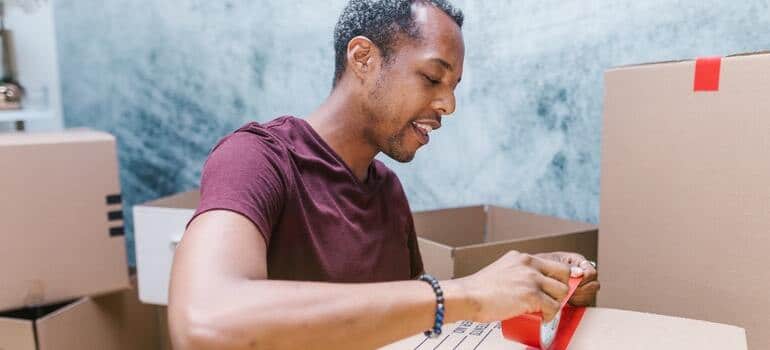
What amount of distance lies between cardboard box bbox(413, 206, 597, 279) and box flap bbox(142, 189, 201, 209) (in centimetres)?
72

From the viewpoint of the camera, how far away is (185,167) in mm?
2191

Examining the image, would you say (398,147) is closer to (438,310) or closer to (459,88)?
(438,310)

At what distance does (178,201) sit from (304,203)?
37.8 inches

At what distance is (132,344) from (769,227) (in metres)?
1.71

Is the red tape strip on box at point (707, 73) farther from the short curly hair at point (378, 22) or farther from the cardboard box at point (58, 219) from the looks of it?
the cardboard box at point (58, 219)

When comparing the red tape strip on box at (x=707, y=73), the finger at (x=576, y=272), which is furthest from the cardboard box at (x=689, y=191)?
the finger at (x=576, y=272)

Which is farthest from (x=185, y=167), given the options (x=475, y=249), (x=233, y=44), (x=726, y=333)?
(x=726, y=333)

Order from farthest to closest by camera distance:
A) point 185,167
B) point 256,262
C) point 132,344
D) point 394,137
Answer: point 185,167 < point 132,344 < point 394,137 < point 256,262

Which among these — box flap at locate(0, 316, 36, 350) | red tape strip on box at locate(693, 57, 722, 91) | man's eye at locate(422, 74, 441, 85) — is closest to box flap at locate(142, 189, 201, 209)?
box flap at locate(0, 316, 36, 350)

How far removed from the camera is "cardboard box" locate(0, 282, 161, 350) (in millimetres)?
1478

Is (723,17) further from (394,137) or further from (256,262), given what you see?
(256,262)

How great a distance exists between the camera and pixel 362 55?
3.17ft

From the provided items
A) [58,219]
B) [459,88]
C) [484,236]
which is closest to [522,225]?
[484,236]

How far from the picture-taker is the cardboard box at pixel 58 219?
1.46m
